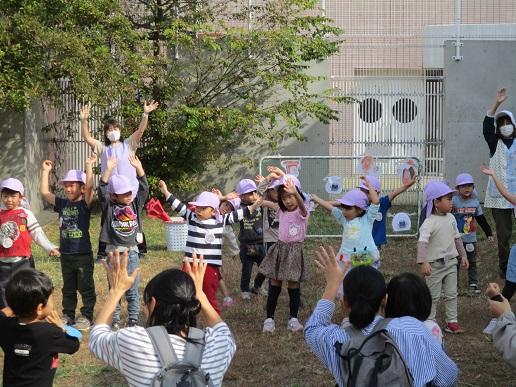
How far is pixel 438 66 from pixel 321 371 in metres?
11.4

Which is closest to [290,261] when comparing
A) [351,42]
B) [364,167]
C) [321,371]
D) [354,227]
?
[354,227]

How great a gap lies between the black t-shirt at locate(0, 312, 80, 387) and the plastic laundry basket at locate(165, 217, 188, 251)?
759cm

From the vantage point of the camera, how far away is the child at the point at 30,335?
4.55 meters

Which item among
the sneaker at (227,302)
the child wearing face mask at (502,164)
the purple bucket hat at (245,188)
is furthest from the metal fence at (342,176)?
the sneaker at (227,302)

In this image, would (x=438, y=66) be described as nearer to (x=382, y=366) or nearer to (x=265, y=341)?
(x=265, y=341)

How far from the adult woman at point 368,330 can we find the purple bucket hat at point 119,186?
3.81m

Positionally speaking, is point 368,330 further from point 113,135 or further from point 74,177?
point 113,135

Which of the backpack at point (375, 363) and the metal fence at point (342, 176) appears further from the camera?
the metal fence at point (342, 176)

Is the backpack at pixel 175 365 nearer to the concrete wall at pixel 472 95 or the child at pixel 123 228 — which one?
the child at pixel 123 228

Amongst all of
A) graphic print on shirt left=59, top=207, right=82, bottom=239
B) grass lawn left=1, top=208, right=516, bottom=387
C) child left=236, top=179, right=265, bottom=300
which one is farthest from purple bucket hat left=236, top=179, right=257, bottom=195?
graphic print on shirt left=59, top=207, right=82, bottom=239

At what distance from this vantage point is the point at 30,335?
4.54 meters

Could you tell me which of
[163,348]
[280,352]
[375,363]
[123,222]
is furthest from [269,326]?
[163,348]

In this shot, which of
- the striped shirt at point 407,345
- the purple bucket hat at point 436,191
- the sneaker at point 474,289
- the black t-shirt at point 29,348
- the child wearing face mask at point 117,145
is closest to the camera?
the striped shirt at point 407,345

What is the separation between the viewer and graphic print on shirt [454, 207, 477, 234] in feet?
31.5
